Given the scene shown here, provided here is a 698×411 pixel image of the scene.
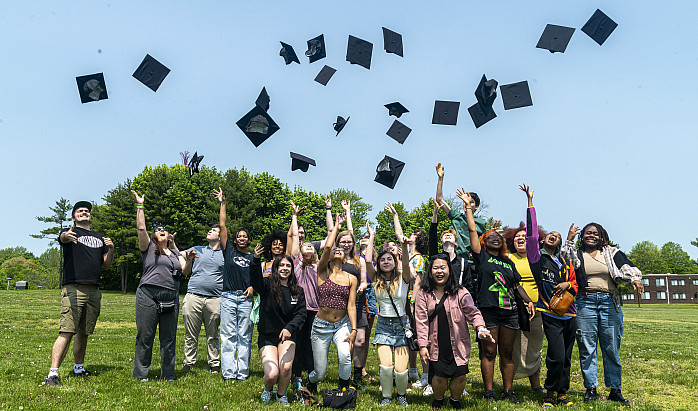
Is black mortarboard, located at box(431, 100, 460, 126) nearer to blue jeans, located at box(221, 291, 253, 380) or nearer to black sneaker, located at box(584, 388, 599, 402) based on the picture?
blue jeans, located at box(221, 291, 253, 380)

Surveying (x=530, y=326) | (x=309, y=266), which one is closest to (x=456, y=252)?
(x=530, y=326)

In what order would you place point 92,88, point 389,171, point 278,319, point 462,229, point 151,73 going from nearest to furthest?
point 278,319
point 462,229
point 92,88
point 151,73
point 389,171

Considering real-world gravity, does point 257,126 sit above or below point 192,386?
above

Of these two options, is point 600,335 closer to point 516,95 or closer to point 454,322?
point 454,322

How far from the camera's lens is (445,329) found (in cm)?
628

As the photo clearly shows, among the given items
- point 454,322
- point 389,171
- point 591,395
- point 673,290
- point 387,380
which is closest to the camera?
point 454,322

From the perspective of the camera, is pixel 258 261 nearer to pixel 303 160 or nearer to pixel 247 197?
pixel 303 160

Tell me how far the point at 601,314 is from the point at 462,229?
2.12m

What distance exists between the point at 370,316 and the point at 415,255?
121cm

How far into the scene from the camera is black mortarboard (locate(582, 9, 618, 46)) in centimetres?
1002

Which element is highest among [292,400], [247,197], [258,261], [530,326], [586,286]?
[247,197]

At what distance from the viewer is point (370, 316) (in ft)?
27.0

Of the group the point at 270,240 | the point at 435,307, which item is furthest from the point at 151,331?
the point at 435,307

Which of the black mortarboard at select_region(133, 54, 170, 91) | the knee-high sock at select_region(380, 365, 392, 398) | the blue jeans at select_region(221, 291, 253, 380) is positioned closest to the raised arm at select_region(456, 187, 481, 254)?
the knee-high sock at select_region(380, 365, 392, 398)
